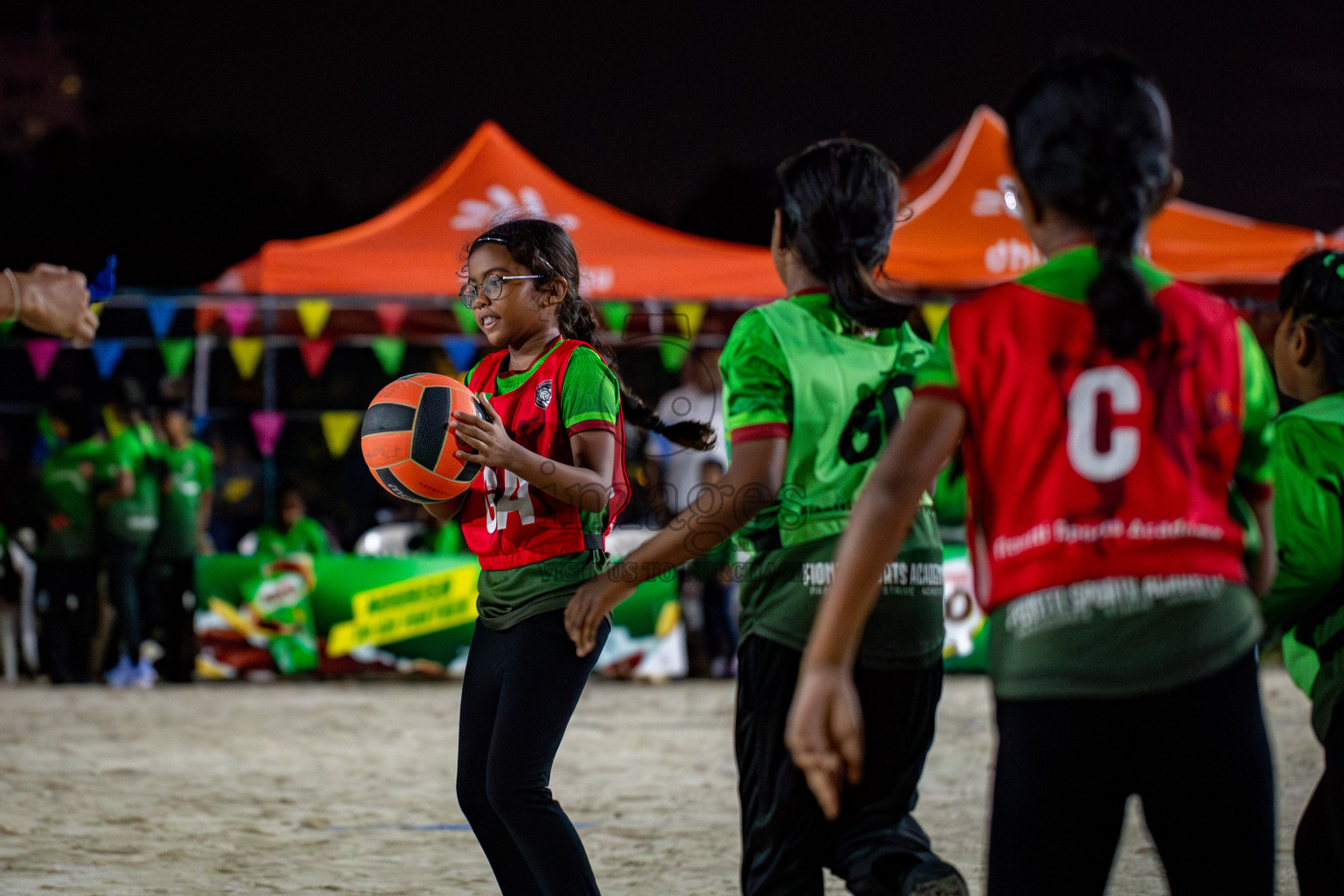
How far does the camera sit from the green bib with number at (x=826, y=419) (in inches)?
99.0

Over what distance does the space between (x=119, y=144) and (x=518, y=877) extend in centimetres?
3965

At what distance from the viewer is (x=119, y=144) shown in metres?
38.3

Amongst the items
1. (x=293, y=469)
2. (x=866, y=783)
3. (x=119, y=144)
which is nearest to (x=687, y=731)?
(x=866, y=783)

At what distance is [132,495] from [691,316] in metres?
4.50

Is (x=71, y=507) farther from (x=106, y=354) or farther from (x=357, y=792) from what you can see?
(x=357, y=792)

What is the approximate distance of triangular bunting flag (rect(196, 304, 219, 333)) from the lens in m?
10.7

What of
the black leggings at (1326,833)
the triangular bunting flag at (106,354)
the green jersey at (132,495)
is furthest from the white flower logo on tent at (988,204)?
the black leggings at (1326,833)

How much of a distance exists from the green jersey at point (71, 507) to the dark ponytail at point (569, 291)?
7.86m

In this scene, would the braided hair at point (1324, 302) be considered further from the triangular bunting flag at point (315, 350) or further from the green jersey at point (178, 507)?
the green jersey at point (178, 507)

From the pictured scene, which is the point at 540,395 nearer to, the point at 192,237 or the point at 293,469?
the point at 293,469

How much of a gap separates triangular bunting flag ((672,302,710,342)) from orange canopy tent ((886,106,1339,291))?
160cm

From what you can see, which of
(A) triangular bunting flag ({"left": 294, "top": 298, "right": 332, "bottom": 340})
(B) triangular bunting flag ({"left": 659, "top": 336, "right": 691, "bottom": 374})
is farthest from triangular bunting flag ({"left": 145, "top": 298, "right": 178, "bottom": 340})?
(B) triangular bunting flag ({"left": 659, "top": 336, "right": 691, "bottom": 374})

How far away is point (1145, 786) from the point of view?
70.6 inches

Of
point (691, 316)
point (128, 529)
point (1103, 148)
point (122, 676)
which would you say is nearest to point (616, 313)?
point (691, 316)
